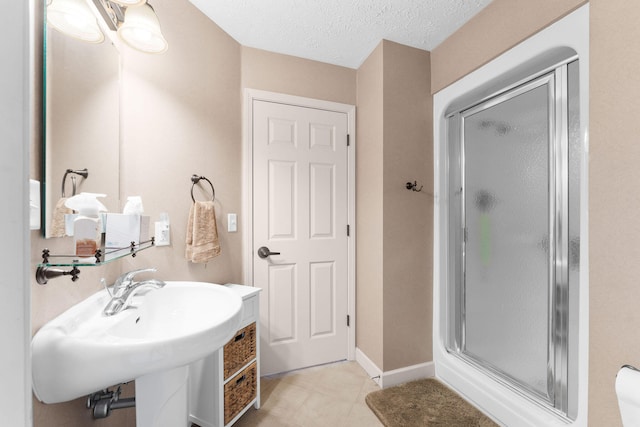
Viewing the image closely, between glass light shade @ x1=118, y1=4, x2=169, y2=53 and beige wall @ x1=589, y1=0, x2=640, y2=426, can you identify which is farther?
glass light shade @ x1=118, y1=4, x2=169, y2=53

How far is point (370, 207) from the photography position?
1.97 metres

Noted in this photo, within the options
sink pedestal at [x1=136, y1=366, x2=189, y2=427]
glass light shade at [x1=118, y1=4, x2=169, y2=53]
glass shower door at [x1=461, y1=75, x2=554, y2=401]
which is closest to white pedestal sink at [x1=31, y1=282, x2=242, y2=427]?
sink pedestal at [x1=136, y1=366, x2=189, y2=427]

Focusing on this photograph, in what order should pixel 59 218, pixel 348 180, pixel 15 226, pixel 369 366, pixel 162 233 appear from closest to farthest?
pixel 15 226 < pixel 59 218 < pixel 162 233 < pixel 369 366 < pixel 348 180

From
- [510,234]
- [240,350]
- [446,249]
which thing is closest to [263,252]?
[240,350]

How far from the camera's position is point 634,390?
87 cm

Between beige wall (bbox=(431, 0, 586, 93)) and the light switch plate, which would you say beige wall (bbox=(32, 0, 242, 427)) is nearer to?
the light switch plate

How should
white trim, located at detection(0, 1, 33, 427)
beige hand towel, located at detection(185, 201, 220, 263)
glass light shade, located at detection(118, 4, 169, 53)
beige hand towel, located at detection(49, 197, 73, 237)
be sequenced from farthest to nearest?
beige hand towel, located at detection(185, 201, 220, 263) → glass light shade, located at detection(118, 4, 169, 53) → beige hand towel, located at detection(49, 197, 73, 237) → white trim, located at detection(0, 1, 33, 427)

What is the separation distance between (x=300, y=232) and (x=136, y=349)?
135 cm

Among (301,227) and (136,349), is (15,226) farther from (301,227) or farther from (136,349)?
(301,227)

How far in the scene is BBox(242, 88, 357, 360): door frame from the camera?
1.85 m

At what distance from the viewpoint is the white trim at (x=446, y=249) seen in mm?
1130

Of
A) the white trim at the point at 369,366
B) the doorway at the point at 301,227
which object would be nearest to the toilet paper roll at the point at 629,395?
the white trim at the point at 369,366

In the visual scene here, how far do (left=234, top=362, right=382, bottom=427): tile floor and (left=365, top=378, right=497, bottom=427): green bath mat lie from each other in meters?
0.08

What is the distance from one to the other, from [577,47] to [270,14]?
1.56 m
